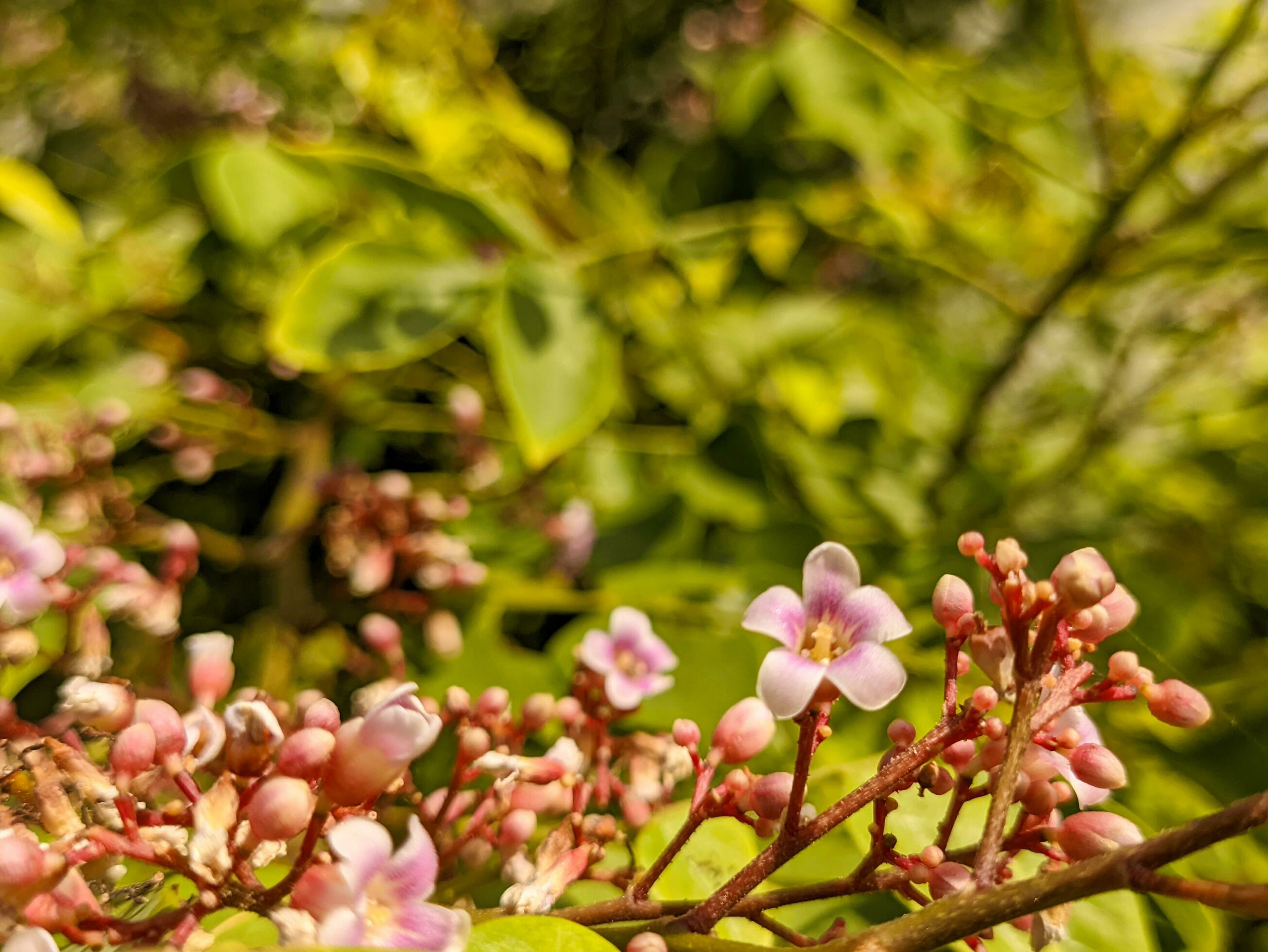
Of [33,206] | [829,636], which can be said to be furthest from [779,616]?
[33,206]

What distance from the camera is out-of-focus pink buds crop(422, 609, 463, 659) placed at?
38.0 inches

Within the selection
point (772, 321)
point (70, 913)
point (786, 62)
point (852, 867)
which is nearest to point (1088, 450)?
point (772, 321)

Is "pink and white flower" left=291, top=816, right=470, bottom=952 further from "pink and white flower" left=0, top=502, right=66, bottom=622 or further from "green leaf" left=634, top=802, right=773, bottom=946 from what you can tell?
"pink and white flower" left=0, top=502, right=66, bottom=622

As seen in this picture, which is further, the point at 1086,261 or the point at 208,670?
the point at 1086,261

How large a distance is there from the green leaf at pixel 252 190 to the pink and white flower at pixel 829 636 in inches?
37.9

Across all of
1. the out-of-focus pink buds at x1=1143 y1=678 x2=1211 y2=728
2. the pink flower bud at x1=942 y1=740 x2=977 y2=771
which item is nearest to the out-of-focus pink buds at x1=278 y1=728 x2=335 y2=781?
the pink flower bud at x1=942 y1=740 x2=977 y2=771

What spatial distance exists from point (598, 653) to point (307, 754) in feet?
0.89

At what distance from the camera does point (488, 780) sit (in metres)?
0.72

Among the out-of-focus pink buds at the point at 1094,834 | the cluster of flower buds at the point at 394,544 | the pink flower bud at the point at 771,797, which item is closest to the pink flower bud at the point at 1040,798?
the out-of-focus pink buds at the point at 1094,834

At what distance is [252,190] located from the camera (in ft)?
3.76

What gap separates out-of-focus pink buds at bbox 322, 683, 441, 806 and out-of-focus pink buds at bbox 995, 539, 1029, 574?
0.95 ft

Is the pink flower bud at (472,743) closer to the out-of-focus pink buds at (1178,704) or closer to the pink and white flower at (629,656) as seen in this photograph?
the pink and white flower at (629,656)

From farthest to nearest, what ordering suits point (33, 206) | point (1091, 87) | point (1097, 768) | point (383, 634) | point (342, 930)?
point (33, 206)
point (1091, 87)
point (383, 634)
point (1097, 768)
point (342, 930)

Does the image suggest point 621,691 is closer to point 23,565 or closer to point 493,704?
point 493,704
